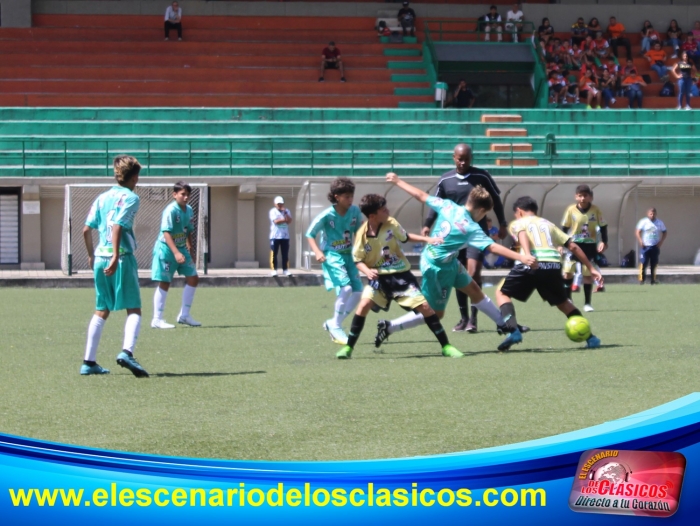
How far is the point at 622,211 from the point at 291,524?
26925 millimetres

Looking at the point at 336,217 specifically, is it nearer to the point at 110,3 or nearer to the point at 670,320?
the point at 670,320

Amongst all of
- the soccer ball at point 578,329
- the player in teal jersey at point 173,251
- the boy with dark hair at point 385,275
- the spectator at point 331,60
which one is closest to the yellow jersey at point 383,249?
the boy with dark hair at point 385,275

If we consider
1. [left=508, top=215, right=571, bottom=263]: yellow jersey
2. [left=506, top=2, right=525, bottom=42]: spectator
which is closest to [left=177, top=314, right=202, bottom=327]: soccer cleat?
[left=508, top=215, right=571, bottom=263]: yellow jersey

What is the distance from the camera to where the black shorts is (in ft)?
35.5

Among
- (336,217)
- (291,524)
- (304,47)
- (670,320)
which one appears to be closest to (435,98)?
(304,47)

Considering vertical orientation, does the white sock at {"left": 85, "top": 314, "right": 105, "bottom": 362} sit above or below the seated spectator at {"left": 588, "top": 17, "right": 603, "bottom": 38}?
below

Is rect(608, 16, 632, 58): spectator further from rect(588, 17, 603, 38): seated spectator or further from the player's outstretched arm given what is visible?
the player's outstretched arm

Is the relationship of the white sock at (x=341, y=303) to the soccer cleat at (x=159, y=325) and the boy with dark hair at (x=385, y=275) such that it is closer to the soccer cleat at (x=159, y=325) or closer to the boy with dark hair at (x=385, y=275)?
the boy with dark hair at (x=385, y=275)

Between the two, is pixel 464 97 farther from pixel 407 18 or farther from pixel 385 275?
pixel 385 275

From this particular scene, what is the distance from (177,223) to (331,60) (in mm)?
22547

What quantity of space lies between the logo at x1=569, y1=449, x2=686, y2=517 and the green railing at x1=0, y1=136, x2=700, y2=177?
2668cm

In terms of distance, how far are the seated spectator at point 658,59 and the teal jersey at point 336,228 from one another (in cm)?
2787

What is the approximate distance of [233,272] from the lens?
26.4 meters

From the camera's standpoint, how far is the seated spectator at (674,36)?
3838 cm
